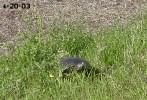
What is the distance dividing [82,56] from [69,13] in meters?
1.34

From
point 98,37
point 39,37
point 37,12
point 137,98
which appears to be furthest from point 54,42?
point 137,98

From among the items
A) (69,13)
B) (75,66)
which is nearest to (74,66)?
(75,66)

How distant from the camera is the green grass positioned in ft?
13.9

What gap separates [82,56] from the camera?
5059mm

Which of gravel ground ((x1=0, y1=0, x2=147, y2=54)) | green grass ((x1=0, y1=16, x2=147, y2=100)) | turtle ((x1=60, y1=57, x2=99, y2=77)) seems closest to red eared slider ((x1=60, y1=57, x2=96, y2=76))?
turtle ((x1=60, y1=57, x2=99, y2=77))

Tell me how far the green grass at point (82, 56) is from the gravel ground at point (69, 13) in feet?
1.21

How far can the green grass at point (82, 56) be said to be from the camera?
4.25 m

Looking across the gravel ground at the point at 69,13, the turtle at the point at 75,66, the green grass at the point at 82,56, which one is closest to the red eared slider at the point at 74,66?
the turtle at the point at 75,66

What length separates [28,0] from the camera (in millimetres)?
6668

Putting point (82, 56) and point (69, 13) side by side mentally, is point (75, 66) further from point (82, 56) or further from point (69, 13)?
point (69, 13)

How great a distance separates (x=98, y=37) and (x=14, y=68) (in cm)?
110

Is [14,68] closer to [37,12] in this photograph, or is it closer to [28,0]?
[37,12]

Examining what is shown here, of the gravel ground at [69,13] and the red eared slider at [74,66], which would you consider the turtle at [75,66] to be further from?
the gravel ground at [69,13]

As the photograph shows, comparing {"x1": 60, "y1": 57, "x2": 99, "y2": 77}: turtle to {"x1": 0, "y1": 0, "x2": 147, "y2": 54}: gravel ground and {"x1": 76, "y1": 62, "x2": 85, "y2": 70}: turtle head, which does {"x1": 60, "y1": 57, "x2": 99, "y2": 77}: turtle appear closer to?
{"x1": 76, "y1": 62, "x2": 85, "y2": 70}: turtle head
